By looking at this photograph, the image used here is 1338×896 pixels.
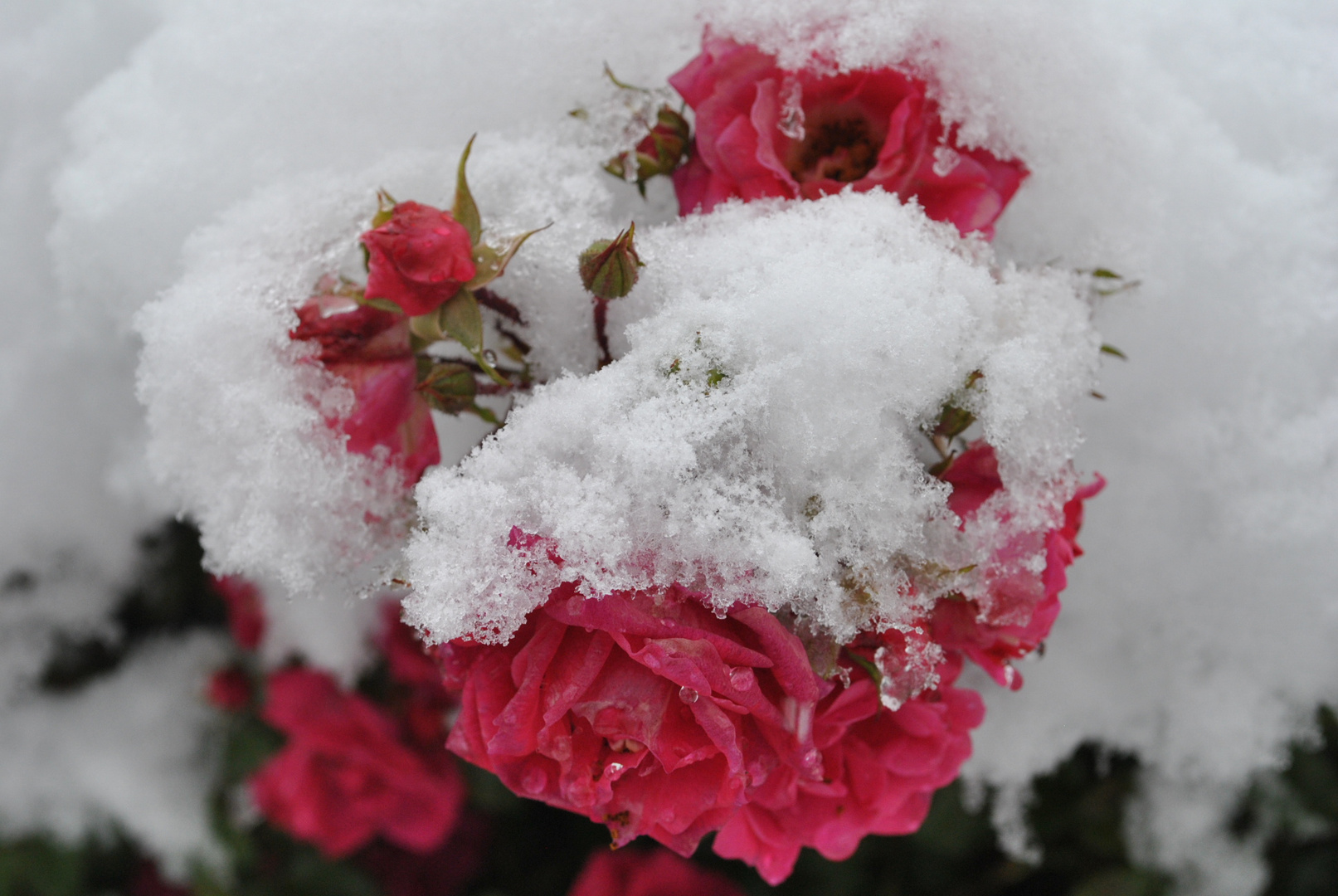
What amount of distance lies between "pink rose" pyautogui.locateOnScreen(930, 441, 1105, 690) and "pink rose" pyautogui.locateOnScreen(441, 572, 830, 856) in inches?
3.5

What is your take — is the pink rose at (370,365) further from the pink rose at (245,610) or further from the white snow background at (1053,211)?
the pink rose at (245,610)

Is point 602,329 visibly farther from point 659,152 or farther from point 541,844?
point 541,844

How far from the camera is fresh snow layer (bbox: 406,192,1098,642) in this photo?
40 cm

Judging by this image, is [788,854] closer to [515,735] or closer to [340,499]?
[515,735]

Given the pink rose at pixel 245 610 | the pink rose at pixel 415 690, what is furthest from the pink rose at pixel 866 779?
A: the pink rose at pixel 245 610

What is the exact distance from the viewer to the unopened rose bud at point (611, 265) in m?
0.44

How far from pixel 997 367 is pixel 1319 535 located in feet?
1.22

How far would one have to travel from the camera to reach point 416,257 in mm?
435

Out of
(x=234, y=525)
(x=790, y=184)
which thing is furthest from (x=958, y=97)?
(x=234, y=525)

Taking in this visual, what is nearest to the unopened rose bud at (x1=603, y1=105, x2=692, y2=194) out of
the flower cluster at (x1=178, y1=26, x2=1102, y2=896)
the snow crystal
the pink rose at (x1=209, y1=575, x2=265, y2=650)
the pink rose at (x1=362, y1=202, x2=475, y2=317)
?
the flower cluster at (x1=178, y1=26, x2=1102, y2=896)

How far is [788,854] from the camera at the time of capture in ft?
1.61

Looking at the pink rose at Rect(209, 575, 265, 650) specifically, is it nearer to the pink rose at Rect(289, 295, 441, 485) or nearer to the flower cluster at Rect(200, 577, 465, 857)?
the flower cluster at Rect(200, 577, 465, 857)

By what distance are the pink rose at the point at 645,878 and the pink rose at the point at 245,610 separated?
0.44 m

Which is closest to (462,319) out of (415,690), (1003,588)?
(1003,588)
